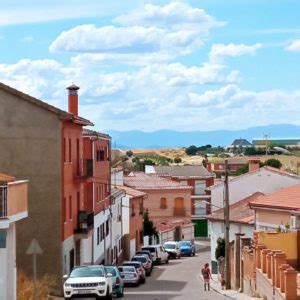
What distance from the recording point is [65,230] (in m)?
47.2

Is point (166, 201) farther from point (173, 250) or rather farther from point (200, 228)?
point (173, 250)

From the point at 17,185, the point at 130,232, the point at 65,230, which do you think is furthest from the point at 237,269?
the point at 130,232

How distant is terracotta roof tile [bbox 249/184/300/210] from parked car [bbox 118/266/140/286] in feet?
28.2

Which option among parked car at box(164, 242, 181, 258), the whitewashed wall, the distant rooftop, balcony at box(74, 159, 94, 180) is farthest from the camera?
→ the distant rooftop

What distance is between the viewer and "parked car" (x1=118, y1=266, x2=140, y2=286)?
5278cm

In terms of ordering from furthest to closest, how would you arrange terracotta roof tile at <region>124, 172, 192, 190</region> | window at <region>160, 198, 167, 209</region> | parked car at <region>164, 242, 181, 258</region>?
window at <region>160, 198, 167, 209</region>, terracotta roof tile at <region>124, 172, 192, 190</region>, parked car at <region>164, 242, 181, 258</region>

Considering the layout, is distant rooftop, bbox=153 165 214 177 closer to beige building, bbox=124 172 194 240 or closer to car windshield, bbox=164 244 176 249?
→ beige building, bbox=124 172 194 240

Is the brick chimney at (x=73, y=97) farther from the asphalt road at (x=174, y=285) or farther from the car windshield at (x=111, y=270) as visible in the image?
the car windshield at (x=111, y=270)

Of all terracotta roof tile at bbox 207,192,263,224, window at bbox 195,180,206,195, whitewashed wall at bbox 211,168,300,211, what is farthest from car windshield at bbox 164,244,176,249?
window at bbox 195,180,206,195

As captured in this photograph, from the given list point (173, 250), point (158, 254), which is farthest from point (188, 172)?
point (158, 254)

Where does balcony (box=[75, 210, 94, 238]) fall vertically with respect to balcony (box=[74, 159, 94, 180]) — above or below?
below

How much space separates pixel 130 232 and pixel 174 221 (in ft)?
99.4

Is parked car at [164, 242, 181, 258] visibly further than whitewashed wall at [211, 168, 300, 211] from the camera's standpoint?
Yes

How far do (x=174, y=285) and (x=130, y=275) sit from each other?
2.60 m
